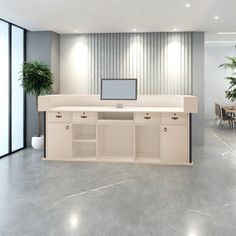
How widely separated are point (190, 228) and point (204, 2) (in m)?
3.40

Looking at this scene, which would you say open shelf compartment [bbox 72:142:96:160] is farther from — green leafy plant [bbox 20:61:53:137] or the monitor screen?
green leafy plant [bbox 20:61:53:137]

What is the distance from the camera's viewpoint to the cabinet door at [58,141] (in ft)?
17.0

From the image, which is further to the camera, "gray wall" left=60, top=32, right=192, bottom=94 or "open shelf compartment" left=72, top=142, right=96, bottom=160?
"gray wall" left=60, top=32, right=192, bottom=94

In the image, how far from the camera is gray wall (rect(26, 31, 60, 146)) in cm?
642

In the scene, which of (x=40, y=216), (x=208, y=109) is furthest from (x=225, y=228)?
(x=208, y=109)

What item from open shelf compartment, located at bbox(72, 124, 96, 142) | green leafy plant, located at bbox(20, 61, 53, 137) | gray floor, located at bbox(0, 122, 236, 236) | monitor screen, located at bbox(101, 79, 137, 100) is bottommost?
gray floor, located at bbox(0, 122, 236, 236)

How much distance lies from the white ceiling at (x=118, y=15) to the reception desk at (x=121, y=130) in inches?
58.8

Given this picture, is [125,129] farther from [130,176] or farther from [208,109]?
[208,109]

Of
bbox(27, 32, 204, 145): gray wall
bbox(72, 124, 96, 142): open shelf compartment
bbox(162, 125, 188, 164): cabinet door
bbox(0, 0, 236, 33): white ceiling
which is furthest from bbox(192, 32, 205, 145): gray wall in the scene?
bbox(72, 124, 96, 142): open shelf compartment

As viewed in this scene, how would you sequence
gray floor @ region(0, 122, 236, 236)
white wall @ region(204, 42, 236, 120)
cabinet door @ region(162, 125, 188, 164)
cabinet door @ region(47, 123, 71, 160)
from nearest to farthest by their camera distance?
gray floor @ region(0, 122, 236, 236) < cabinet door @ region(162, 125, 188, 164) < cabinet door @ region(47, 123, 71, 160) < white wall @ region(204, 42, 236, 120)

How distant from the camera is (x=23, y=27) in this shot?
6.10 metres

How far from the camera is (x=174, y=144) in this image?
4938 mm

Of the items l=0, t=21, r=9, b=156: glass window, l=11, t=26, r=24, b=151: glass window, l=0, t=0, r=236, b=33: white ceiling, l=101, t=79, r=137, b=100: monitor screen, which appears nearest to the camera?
l=0, t=0, r=236, b=33: white ceiling

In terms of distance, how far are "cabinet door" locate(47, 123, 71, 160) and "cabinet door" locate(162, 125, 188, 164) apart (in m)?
1.73
